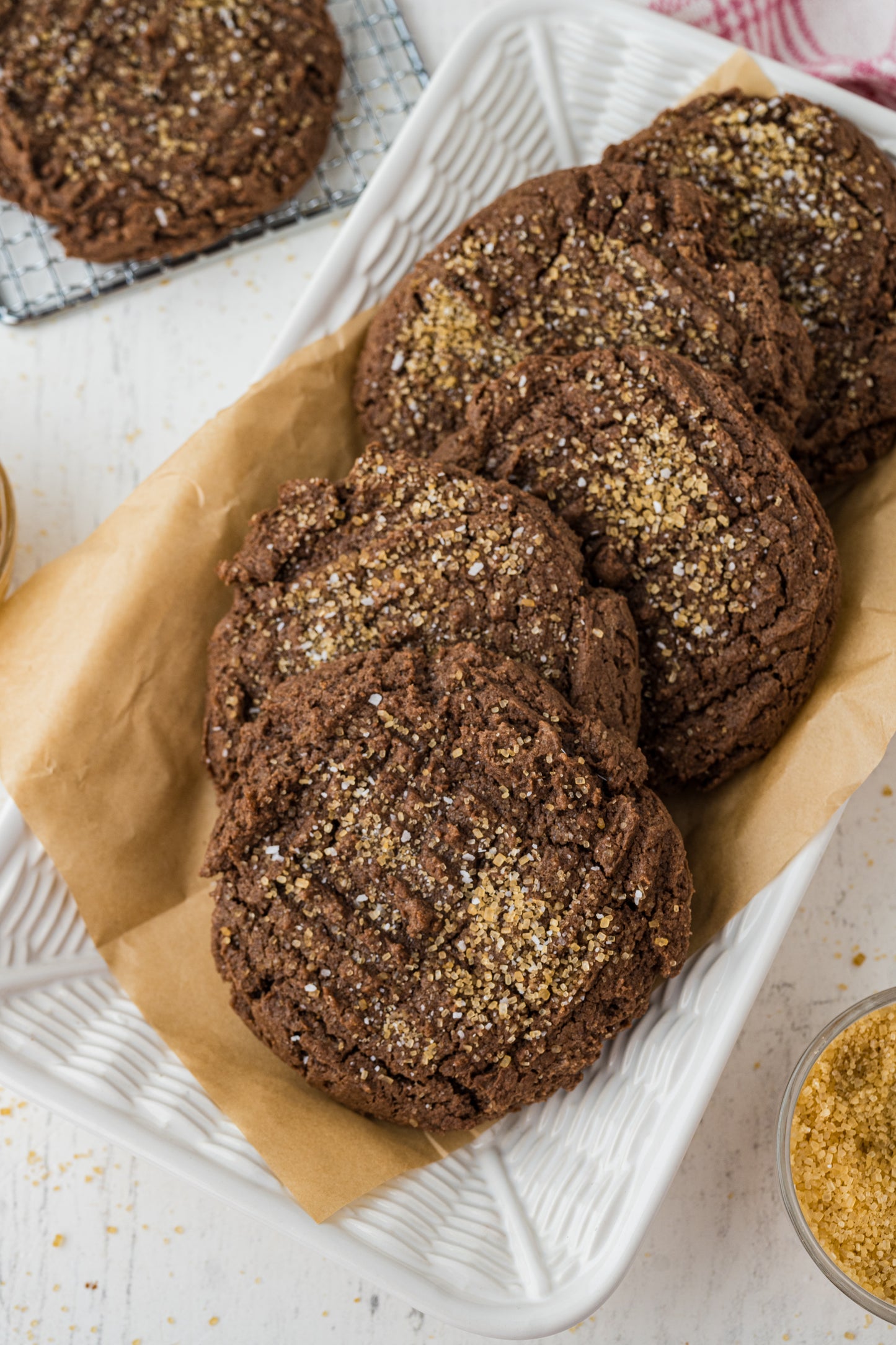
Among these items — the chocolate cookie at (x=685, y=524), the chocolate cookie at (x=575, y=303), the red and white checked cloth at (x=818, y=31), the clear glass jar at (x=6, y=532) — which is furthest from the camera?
the clear glass jar at (x=6, y=532)

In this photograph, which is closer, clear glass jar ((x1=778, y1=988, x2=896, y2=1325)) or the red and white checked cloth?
clear glass jar ((x1=778, y1=988, x2=896, y2=1325))

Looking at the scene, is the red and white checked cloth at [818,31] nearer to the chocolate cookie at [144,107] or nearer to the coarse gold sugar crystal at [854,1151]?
the chocolate cookie at [144,107]

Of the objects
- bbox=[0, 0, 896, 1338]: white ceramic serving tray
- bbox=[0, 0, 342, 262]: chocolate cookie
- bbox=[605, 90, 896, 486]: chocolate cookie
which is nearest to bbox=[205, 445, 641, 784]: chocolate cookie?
bbox=[0, 0, 896, 1338]: white ceramic serving tray

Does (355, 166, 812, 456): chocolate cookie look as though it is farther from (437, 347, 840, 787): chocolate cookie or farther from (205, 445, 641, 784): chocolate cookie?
(205, 445, 641, 784): chocolate cookie

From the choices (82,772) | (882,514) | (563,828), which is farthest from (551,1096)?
(882,514)

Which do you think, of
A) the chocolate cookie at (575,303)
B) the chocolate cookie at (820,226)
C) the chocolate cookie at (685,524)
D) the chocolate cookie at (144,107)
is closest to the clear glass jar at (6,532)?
the chocolate cookie at (144,107)

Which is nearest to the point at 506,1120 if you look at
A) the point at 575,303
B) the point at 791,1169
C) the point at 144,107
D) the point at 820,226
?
the point at 791,1169
